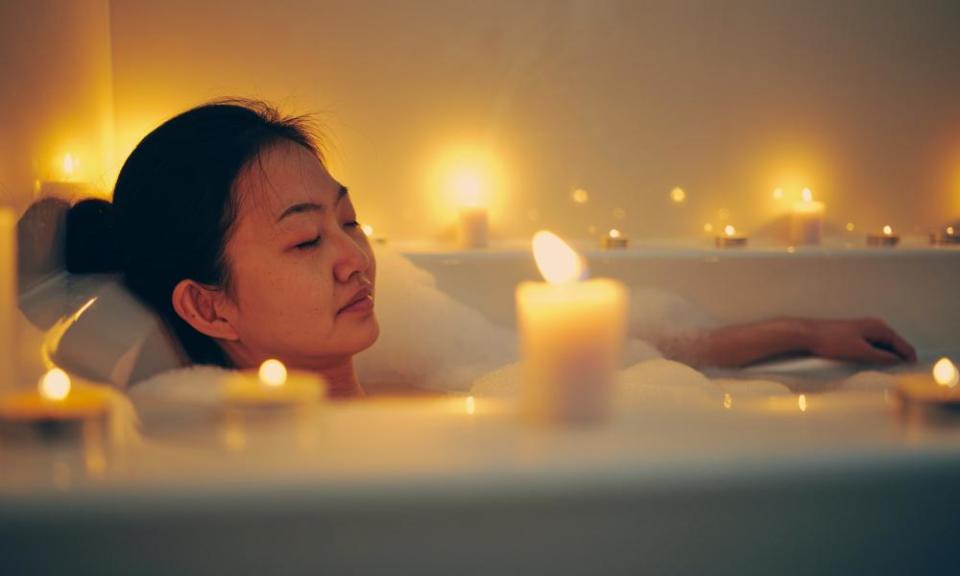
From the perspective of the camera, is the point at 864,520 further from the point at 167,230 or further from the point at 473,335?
the point at 473,335

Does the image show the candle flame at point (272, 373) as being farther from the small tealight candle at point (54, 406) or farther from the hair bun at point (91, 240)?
the hair bun at point (91, 240)

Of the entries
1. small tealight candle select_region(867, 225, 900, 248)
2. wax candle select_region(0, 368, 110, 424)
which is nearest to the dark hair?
wax candle select_region(0, 368, 110, 424)

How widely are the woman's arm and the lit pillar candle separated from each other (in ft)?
4.80

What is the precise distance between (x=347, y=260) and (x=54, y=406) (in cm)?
75

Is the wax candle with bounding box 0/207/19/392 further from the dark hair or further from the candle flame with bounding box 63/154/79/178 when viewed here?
the candle flame with bounding box 63/154/79/178

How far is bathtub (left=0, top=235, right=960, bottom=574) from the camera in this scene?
0.49 m

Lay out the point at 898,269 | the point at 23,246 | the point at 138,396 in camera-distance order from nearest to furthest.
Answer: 1. the point at 138,396
2. the point at 23,246
3. the point at 898,269

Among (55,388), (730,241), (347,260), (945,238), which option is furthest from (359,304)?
(945,238)

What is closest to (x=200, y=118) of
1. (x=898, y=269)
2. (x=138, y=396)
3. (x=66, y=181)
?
(x=66, y=181)

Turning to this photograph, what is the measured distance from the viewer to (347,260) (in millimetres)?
1299

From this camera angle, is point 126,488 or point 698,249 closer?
point 126,488

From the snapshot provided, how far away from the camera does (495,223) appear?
7.75 feet

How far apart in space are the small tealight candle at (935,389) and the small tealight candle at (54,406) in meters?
0.52

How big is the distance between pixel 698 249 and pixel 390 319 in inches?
30.3
